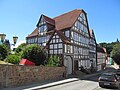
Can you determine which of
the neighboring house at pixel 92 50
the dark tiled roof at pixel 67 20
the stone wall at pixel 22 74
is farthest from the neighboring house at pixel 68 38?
the stone wall at pixel 22 74

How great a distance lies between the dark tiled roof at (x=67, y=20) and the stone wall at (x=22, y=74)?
41.9ft

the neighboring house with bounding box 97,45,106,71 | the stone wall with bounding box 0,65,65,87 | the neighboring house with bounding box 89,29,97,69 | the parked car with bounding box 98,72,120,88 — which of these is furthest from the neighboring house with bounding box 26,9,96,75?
the parked car with bounding box 98,72,120,88

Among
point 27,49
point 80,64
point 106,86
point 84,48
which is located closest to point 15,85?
point 106,86

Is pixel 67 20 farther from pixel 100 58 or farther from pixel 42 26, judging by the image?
pixel 100 58

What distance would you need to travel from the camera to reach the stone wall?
1539cm

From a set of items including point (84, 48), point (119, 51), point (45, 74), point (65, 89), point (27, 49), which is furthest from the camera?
point (119, 51)

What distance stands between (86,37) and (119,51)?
14.2 meters

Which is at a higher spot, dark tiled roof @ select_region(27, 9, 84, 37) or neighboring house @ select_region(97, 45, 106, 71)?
dark tiled roof @ select_region(27, 9, 84, 37)

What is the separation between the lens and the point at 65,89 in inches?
623

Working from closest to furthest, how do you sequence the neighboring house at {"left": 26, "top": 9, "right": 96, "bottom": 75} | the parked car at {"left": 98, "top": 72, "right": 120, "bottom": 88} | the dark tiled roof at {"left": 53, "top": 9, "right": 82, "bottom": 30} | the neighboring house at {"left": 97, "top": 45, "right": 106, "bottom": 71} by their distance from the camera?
the parked car at {"left": 98, "top": 72, "right": 120, "bottom": 88} → the neighboring house at {"left": 26, "top": 9, "right": 96, "bottom": 75} → the dark tiled roof at {"left": 53, "top": 9, "right": 82, "bottom": 30} → the neighboring house at {"left": 97, "top": 45, "right": 106, "bottom": 71}

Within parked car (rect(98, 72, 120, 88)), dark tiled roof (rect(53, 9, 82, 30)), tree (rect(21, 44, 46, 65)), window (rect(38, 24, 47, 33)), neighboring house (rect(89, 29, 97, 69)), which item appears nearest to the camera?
parked car (rect(98, 72, 120, 88))

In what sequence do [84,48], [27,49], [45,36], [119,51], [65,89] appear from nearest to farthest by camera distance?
[65,89] → [27,49] → [45,36] → [84,48] → [119,51]

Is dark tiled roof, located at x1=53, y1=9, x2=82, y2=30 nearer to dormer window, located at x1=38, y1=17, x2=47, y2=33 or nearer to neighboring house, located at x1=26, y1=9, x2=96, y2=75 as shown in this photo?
neighboring house, located at x1=26, y1=9, x2=96, y2=75

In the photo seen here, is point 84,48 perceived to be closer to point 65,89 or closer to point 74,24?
point 74,24
